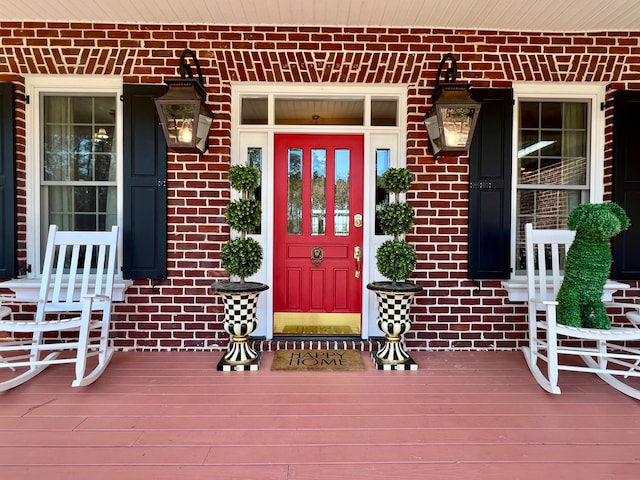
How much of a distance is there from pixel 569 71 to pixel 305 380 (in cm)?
352

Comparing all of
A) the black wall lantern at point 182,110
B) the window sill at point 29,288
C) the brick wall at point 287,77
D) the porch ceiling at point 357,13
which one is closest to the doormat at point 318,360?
the brick wall at point 287,77

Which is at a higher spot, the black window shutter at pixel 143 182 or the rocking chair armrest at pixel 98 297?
the black window shutter at pixel 143 182

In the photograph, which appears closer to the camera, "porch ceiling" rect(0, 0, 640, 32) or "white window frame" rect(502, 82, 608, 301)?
"porch ceiling" rect(0, 0, 640, 32)

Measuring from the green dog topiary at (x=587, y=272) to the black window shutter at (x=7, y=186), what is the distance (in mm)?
4499

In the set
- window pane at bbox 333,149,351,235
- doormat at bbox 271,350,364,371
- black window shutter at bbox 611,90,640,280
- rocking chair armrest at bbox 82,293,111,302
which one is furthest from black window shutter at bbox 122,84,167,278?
black window shutter at bbox 611,90,640,280

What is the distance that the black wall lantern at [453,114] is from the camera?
292 centimetres

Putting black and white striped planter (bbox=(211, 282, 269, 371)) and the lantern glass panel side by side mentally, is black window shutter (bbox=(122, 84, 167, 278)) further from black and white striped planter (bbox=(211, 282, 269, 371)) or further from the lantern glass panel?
the lantern glass panel

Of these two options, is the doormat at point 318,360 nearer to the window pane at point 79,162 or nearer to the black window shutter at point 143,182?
the black window shutter at point 143,182

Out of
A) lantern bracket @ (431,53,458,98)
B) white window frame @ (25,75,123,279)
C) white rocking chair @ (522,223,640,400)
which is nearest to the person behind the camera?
white rocking chair @ (522,223,640,400)

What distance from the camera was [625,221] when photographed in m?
2.66

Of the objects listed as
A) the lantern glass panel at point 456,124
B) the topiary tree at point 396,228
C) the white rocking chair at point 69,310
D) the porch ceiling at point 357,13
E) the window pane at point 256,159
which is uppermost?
the porch ceiling at point 357,13

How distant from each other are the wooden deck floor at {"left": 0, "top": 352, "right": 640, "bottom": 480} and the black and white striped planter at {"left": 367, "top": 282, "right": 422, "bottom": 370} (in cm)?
12

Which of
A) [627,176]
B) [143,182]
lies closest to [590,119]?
[627,176]

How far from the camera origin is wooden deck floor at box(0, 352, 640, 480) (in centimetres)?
179
